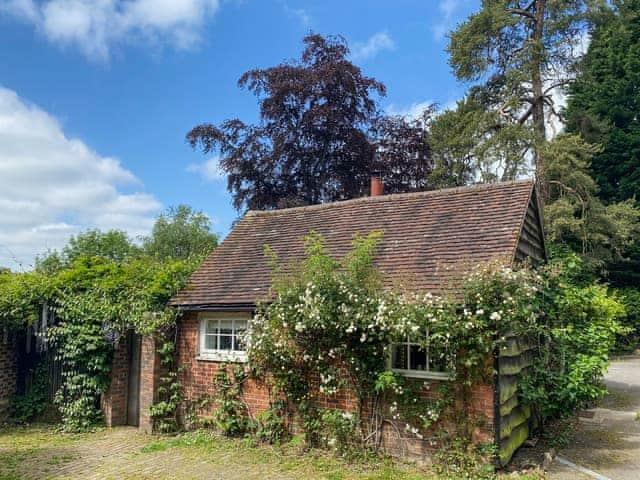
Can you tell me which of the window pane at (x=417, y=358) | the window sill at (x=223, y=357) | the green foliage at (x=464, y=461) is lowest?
the green foliage at (x=464, y=461)

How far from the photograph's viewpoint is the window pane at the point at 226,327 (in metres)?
10.6

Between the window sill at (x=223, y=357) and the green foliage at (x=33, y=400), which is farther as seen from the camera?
the green foliage at (x=33, y=400)

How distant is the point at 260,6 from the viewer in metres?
11.4

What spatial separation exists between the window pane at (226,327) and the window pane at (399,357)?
3724mm

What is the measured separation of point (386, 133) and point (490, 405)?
19.7 meters

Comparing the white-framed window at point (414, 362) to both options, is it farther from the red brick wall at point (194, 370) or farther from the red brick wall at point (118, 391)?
the red brick wall at point (118, 391)

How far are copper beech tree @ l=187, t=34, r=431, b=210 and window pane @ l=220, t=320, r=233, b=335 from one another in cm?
1263

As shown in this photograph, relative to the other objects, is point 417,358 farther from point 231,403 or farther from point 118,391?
point 118,391

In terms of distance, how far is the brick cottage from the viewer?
27.2ft

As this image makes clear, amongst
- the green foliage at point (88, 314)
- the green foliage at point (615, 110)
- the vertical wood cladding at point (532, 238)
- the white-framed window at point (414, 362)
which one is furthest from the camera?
the green foliage at point (615, 110)

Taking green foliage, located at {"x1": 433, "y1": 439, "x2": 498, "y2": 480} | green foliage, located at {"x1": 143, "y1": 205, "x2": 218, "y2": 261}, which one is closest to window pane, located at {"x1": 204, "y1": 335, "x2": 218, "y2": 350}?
green foliage, located at {"x1": 433, "y1": 439, "x2": 498, "y2": 480}

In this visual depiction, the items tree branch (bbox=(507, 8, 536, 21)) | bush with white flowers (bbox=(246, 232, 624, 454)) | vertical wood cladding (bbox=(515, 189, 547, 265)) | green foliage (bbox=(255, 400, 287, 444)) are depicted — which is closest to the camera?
bush with white flowers (bbox=(246, 232, 624, 454))

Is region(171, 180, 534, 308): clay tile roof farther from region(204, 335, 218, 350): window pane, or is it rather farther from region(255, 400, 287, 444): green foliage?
region(255, 400, 287, 444): green foliage

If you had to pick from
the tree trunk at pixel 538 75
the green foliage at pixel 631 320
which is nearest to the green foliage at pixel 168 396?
the tree trunk at pixel 538 75
